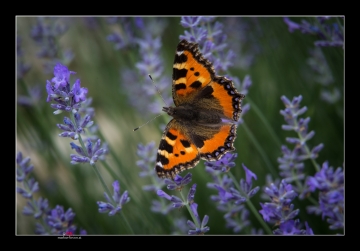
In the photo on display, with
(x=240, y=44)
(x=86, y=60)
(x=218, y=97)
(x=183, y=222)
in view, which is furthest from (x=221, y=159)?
(x=86, y=60)

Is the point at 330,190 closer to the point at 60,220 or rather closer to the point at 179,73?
the point at 179,73

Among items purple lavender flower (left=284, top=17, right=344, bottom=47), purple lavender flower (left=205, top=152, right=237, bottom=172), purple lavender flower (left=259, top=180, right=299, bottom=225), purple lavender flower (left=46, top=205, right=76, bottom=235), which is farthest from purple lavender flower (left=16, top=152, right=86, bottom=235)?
purple lavender flower (left=284, top=17, right=344, bottom=47)

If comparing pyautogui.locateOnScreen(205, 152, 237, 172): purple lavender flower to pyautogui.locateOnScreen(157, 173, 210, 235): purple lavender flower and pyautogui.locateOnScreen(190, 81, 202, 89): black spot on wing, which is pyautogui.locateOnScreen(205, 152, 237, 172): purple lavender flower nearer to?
pyautogui.locateOnScreen(157, 173, 210, 235): purple lavender flower

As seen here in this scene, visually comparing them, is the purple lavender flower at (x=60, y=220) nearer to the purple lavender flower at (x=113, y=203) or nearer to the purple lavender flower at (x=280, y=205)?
the purple lavender flower at (x=113, y=203)

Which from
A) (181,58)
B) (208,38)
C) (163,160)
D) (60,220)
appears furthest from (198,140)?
(60,220)

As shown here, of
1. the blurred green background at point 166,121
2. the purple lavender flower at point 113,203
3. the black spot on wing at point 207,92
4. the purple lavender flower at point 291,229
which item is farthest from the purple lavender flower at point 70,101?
the purple lavender flower at point 291,229

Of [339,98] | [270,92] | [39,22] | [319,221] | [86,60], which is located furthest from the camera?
[86,60]

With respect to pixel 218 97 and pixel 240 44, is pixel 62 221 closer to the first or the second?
pixel 218 97
